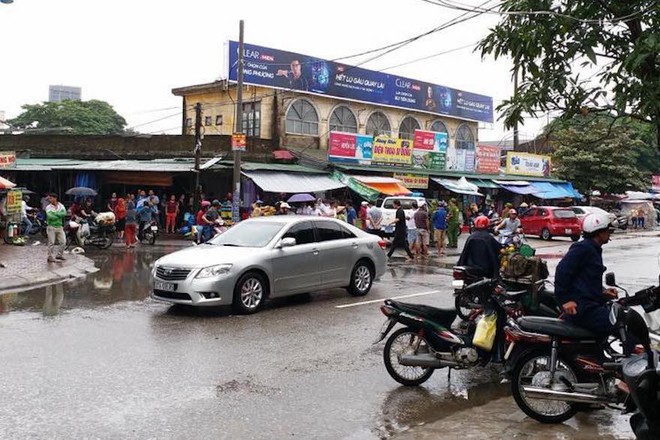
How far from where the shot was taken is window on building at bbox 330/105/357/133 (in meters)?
32.9

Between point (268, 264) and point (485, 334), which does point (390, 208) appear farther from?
point (485, 334)

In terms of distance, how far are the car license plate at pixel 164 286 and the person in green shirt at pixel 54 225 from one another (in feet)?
21.2

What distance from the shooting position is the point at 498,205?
3800 cm

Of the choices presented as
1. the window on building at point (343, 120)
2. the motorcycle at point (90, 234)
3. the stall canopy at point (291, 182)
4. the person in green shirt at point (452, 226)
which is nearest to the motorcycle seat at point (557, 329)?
the motorcycle at point (90, 234)

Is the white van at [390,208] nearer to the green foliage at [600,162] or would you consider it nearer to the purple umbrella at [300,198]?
the purple umbrella at [300,198]

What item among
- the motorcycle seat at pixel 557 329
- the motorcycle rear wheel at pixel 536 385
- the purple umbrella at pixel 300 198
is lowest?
the motorcycle rear wheel at pixel 536 385

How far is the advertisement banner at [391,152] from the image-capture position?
30062 millimetres

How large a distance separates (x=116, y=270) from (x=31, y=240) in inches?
322

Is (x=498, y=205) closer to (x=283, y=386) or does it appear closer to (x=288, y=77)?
(x=288, y=77)

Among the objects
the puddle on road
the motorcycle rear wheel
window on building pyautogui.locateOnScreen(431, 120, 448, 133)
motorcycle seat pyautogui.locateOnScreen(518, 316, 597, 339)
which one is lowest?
the puddle on road

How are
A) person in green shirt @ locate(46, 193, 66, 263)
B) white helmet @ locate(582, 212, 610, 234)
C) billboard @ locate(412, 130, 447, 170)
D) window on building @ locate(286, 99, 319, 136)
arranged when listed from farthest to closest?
billboard @ locate(412, 130, 447, 170) < window on building @ locate(286, 99, 319, 136) < person in green shirt @ locate(46, 193, 66, 263) < white helmet @ locate(582, 212, 610, 234)

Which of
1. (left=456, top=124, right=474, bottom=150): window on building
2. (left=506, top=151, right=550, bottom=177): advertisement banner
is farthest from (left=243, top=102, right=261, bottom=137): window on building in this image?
(left=506, top=151, right=550, bottom=177): advertisement banner

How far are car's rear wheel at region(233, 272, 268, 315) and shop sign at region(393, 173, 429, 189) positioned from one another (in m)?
21.0

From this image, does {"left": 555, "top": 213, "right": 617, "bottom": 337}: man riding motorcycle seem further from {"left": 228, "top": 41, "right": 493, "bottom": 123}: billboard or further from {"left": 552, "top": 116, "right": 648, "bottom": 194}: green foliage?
{"left": 552, "top": 116, "right": 648, "bottom": 194}: green foliage
